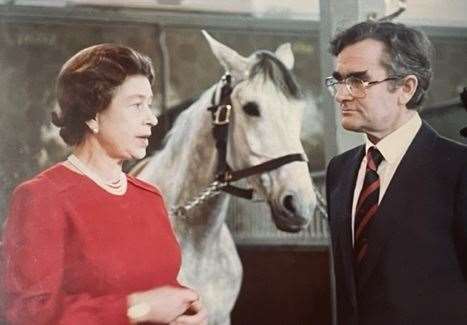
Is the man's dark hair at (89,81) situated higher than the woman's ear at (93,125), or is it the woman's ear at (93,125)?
the man's dark hair at (89,81)

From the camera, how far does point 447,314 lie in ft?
6.22

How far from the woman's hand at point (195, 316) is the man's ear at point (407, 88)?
85 centimetres

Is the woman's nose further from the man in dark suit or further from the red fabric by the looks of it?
the man in dark suit

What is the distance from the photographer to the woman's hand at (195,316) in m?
1.97

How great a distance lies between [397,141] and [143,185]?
759mm

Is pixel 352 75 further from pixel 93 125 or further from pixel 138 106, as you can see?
pixel 93 125

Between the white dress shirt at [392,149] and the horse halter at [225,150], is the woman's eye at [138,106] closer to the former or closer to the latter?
the horse halter at [225,150]

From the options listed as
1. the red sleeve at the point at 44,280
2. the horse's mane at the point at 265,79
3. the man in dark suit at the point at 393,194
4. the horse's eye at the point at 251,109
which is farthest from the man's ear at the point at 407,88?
the red sleeve at the point at 44,280

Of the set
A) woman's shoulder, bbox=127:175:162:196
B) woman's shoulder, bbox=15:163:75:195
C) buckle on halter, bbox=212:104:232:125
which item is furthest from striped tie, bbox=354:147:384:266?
woman's shoulder, bbox=15:163:75:195

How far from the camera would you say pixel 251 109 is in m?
2.13

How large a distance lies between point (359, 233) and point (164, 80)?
2.40ft

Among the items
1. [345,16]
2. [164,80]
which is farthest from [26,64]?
[345,16]

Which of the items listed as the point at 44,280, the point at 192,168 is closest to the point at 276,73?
the point at 192,168

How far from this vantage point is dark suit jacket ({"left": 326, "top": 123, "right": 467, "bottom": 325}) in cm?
190
